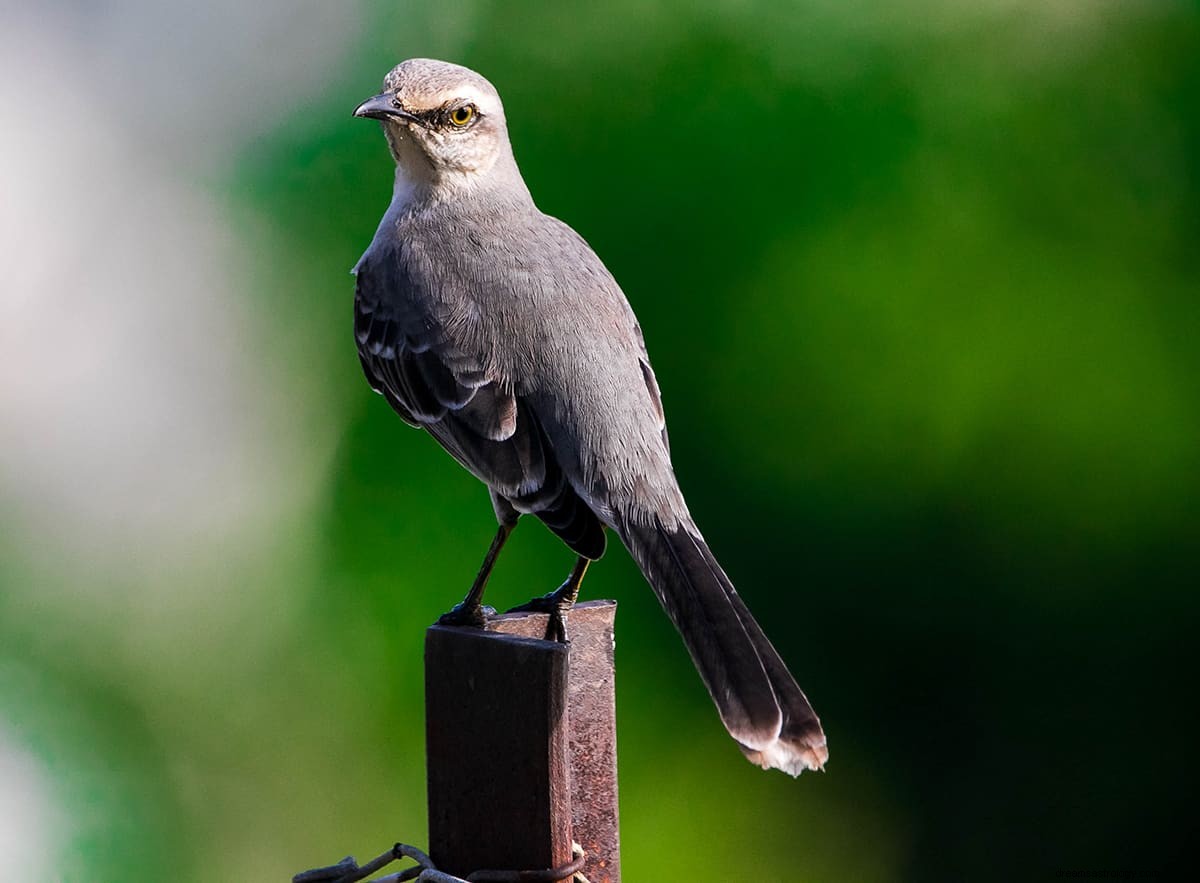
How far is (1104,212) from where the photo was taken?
477 centimetres

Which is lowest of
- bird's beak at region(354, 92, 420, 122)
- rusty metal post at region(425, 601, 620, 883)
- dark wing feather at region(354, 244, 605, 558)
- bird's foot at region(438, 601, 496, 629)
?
rusty metal post at region(425, 601, 620, 883)

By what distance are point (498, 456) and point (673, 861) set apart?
1876mm

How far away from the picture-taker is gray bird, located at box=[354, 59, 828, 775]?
255cm

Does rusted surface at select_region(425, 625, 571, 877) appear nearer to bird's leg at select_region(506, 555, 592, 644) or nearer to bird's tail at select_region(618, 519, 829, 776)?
bird's leg at select_region(506, 555, 592, 644)

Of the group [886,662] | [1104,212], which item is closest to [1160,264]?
[1104,212]

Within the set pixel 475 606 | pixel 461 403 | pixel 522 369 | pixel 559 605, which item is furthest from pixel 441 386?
pixel 559 605

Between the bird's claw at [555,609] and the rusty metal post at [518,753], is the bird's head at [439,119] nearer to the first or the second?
the bird's claw at [555,609]

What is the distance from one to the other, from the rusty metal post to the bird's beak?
1412mm

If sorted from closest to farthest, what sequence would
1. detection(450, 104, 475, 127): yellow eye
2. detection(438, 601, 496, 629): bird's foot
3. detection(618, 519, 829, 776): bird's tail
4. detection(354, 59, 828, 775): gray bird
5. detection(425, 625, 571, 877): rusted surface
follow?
detection(425, 625, 571, 877): rusted surface
detection(618, 519, 829, 776): bird's tail
detection(354, 59, 828, 775): gray bird
detection(438, 601, 496, 629): bird's foot
detection(450, 104, 475, 127): yellow eye

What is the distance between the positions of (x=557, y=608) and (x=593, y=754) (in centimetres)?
30

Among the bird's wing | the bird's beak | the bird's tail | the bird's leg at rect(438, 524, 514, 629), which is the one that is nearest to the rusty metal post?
the bird's tail

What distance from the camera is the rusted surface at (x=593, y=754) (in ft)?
7.96

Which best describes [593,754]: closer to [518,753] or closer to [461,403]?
[518,753]

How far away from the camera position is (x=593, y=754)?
2439mm
